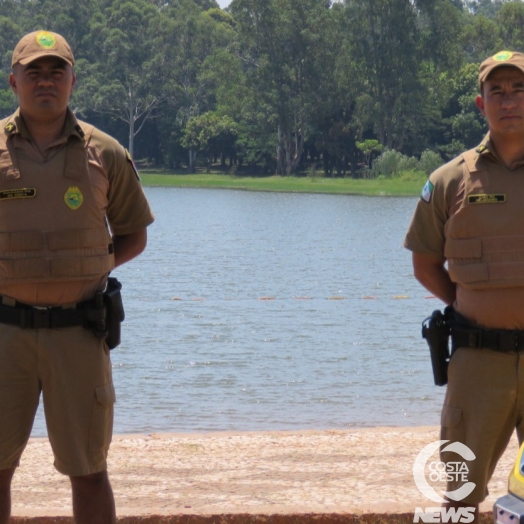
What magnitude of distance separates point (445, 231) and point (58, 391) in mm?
1435

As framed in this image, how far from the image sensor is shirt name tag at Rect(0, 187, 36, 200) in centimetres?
382

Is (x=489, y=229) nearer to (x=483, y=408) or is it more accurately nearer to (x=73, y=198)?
(x=483, y=408)

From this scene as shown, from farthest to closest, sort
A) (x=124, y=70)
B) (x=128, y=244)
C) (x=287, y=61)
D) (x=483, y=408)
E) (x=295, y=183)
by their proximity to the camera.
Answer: (x=124, y=70), (x=287, y=61), (x=295, y=183), (x=128, y=244), (x=483, y=408)

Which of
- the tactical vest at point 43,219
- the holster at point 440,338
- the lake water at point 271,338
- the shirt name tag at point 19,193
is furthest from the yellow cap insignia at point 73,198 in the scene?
the lake water at point 271,338

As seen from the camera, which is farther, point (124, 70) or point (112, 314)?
point (124, 70)

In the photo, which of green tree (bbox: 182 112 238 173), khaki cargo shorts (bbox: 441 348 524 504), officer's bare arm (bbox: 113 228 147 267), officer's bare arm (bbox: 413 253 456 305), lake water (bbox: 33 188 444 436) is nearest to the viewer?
khaki cargo shorts (bbox: 441 348 524 504)

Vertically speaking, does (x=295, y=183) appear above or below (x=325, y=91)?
below

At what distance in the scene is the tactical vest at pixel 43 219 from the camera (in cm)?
382

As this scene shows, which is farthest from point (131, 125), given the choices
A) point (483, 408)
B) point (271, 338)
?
point (483, 408)

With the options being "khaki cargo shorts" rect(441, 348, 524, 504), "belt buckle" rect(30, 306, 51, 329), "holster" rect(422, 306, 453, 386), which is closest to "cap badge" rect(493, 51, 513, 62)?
"holster" rect(422, 306, 453, 386)

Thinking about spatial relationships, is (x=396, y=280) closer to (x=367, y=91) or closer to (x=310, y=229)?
(x=310, y=229)

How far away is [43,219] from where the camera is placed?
12.6ft

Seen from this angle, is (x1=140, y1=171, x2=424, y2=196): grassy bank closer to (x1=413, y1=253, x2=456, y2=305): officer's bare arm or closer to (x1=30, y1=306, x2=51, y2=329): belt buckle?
(x1=413, y1=253, x2=456, y2=305): officer's bare arm

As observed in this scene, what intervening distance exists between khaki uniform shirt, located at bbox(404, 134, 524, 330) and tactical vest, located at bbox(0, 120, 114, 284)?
1156mm
